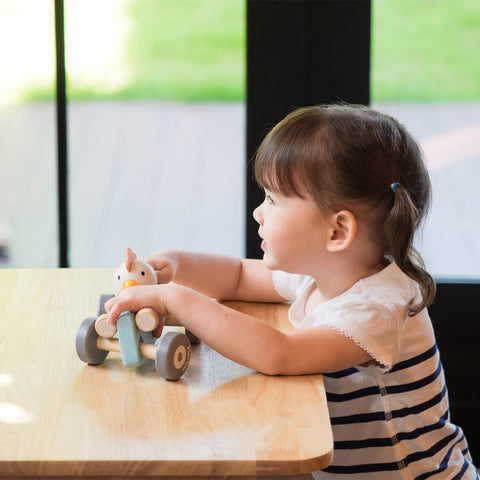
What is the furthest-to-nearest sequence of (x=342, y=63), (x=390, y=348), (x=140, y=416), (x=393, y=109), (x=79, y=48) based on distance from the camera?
(x=79, y=48) < (x=393, y=109) < (x=342, y=63) < (x=390, y=348) < (x=140, y=416)

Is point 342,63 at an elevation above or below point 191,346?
above

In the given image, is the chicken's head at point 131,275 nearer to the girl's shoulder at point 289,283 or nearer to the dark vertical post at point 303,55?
the girl's shoulder at point 289,283

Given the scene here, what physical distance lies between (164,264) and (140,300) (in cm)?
21

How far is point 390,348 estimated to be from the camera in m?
1.06

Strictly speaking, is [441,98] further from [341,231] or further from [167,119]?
[167,119]

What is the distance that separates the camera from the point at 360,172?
107 centimetres

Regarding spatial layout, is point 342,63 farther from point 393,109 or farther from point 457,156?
point 457,156

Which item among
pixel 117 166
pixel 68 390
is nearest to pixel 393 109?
pixel 68 390

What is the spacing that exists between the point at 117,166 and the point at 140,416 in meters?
2.14

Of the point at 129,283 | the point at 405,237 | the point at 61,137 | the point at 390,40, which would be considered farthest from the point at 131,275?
the point at 390,40

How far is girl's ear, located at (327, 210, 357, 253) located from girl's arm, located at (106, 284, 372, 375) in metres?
0.11

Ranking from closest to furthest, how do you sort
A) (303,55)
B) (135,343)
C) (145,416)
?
(145,416)
(135,343)
(303,55)

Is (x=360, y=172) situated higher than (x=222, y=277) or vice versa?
(x=360, y=172)

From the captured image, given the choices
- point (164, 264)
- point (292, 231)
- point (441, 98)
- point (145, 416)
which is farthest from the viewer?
point (441, 98)
